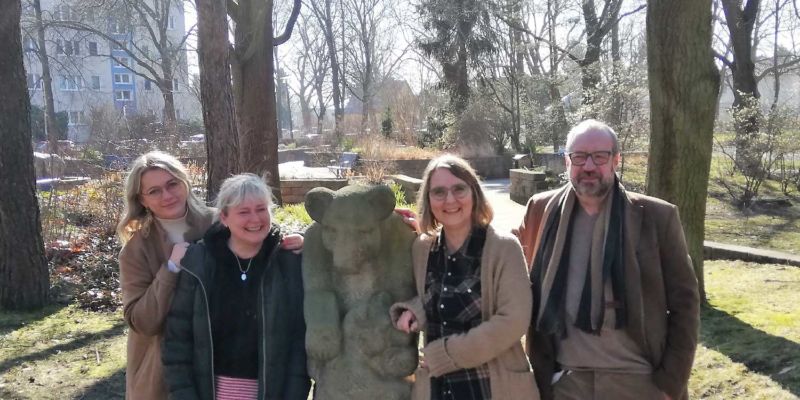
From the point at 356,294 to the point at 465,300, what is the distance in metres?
0.46

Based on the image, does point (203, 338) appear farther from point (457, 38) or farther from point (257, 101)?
point (457, 38)

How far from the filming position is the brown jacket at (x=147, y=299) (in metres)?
2.45

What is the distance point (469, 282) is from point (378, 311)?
15.1 inches

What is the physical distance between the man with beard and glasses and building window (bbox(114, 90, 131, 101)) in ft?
164

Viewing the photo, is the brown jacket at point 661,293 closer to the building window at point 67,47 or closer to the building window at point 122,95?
the building window at point 67,47

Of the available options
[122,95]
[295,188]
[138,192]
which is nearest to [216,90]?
[138,192]

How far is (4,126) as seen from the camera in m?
6.25

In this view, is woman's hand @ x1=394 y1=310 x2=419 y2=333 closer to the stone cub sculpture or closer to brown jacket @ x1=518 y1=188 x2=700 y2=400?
the stone cub sculpture

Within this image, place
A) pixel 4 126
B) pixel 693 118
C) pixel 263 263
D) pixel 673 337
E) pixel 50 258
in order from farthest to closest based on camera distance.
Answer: pixel 50 258 < pixel 4 126 < pixel 693 118 < pixel 263 263 < pixel 673 337

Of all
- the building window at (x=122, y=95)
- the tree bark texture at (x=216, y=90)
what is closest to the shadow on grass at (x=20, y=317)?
the tree bark texture at (x=216, y=90)

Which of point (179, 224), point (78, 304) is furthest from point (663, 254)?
point (78, 304)

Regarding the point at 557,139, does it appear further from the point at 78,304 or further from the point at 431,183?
the point at 431,183

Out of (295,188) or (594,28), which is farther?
A: (594,28)

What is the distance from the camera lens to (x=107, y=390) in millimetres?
4578
